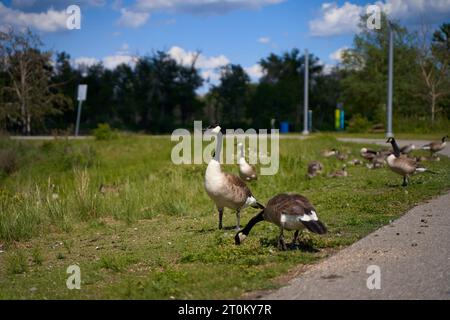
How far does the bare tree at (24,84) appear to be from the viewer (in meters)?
31.9

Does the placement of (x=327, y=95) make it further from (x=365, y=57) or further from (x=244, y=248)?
(x=244, y=248)

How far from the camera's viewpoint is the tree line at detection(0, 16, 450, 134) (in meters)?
38.3

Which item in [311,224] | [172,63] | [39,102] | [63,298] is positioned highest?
[172,63]

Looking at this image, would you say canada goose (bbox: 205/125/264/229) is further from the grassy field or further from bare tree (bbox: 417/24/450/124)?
bare tree (bbox: 417/24/450/124)

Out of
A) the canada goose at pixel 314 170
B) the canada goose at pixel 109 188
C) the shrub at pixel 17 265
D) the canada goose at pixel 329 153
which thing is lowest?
the shrub at pixel 17 265

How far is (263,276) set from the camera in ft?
17.3

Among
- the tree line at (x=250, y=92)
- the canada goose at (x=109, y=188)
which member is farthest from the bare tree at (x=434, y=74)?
the canada goose at (x=109, y=188)

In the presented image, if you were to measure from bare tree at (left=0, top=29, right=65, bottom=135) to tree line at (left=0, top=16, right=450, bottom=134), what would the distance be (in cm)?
156

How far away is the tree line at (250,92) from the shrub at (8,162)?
14.9 m

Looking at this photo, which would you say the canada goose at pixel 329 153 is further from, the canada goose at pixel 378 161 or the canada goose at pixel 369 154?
the canada goose at pixel 378 161

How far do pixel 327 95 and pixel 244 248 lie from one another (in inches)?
1824

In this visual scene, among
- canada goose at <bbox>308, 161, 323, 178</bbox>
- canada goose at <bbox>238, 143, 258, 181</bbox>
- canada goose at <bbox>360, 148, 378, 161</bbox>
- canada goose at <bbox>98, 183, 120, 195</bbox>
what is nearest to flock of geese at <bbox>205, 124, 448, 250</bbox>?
canada goose at <bbox>308, 161, 323, 178</bbox>
